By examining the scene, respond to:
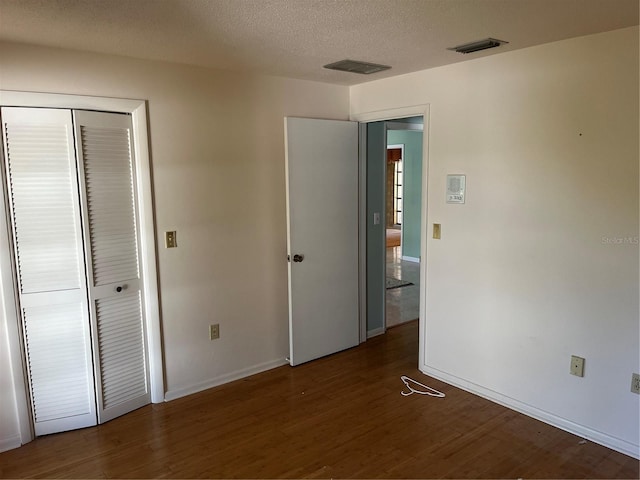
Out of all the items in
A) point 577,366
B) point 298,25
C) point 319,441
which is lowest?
point 319,441

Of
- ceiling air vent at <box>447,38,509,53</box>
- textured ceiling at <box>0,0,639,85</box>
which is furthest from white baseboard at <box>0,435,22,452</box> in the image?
ceiling air vent at <box>447,38,509,53</box>

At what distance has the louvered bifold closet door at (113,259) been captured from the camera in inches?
110

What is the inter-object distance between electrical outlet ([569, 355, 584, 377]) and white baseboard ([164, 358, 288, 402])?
2114mm

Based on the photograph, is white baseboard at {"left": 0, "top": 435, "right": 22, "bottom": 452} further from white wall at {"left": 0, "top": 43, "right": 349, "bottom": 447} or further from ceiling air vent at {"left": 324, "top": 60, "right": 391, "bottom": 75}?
ceiling air vent at {"left": 324, "top": 60, "right": 391, "bottom": 75}

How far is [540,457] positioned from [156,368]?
245cm

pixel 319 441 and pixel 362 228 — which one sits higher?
pixel 362 228

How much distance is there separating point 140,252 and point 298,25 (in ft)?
5.74

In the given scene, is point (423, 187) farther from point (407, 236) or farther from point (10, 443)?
point (407, 236)

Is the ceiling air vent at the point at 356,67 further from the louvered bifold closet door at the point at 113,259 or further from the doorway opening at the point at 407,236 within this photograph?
the doorway opening at the point at 407,236

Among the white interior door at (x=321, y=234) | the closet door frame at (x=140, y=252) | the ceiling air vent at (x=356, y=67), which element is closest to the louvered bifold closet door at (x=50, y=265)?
the closet door frame at (x=140, y=252)

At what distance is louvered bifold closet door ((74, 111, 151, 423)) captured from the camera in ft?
9.14

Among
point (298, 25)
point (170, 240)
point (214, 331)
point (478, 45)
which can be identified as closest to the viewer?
point (298, 25)

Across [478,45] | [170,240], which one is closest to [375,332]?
[170,240]

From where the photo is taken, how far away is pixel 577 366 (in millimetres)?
2727
